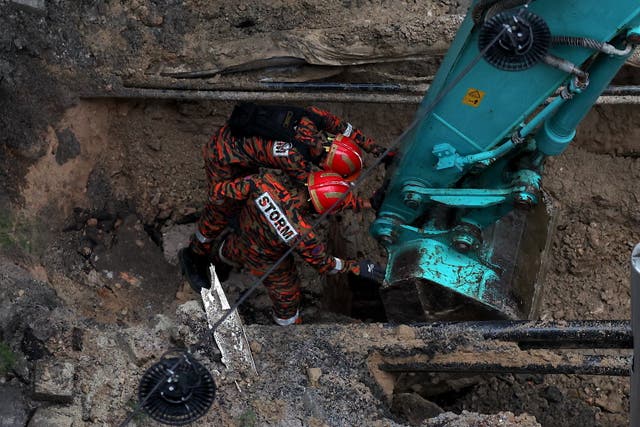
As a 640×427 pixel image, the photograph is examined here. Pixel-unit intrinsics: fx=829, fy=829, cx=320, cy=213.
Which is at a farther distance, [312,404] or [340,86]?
[340,86]

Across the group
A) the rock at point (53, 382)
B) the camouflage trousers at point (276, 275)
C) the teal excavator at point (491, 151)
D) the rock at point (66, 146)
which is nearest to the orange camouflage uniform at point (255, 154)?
the camouflage trousers at point (276, 275)

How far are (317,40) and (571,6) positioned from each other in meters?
2.75

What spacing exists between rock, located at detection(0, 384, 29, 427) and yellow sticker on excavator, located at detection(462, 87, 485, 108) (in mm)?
3063

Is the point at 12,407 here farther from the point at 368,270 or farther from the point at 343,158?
the point at 343,158

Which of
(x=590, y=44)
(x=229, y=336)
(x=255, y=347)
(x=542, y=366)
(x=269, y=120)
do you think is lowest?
(x=542, y=366)

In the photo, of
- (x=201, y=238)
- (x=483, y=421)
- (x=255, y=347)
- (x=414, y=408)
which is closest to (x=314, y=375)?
(x=255, y=347)

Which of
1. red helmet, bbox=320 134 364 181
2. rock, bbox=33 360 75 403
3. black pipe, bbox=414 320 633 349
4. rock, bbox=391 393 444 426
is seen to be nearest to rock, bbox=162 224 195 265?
red helmet, bbox=320 134 364 181

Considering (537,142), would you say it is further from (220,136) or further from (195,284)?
(195,284)

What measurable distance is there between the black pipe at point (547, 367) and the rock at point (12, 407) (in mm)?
2252

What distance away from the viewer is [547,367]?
4.94 metres

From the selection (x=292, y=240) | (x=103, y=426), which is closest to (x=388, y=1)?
(x=292, y=240)

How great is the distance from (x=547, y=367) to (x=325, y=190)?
6.21 ft

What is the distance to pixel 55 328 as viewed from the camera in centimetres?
Answer: 502

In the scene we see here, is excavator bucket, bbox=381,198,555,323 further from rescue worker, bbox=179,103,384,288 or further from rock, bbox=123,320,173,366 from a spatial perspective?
rock, bbox=123,320,173,366
